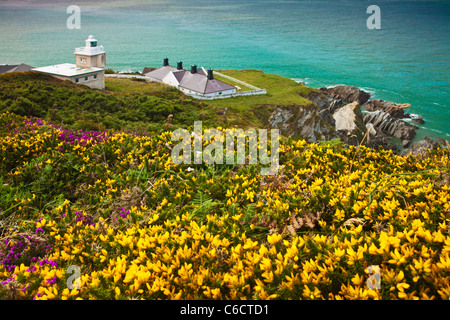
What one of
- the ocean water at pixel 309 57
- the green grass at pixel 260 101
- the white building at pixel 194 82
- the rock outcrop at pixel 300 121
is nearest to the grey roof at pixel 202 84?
the white building at pixel 194 82

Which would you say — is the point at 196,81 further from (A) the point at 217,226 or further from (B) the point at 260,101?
(A) the point at 217,226

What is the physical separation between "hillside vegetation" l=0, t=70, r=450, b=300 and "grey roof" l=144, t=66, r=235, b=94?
6010cm

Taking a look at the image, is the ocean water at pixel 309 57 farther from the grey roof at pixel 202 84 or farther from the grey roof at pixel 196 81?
the grey roof at pixel 202 84

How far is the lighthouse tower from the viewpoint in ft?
190

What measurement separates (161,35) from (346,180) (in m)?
210

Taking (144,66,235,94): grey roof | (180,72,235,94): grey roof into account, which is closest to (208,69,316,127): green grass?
(180,72,235,94): grey roof

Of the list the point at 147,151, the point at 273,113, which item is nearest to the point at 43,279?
the point at 147,151

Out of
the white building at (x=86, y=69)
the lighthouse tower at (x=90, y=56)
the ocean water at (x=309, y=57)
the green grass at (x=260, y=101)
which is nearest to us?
the white building at (x=86, y=69)

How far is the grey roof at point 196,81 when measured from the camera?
66250 mm

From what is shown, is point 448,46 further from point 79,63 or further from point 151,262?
point 151,262

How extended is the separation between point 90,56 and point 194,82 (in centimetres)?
2067

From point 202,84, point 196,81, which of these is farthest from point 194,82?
point 202,84

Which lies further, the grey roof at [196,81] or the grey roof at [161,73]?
the grey roof at [161,73]
